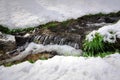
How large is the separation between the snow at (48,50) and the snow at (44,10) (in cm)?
205

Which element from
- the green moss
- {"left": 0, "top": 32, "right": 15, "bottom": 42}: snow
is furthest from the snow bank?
the green moss

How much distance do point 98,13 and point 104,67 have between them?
5.29m

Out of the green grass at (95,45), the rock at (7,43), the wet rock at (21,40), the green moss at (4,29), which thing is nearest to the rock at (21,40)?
the wet rock at (21,40)

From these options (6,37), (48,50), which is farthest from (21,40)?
(48,50)

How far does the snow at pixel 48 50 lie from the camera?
7656 mm

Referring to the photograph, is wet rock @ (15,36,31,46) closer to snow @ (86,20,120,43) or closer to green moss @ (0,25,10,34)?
green moss @ (0,25,10,34)

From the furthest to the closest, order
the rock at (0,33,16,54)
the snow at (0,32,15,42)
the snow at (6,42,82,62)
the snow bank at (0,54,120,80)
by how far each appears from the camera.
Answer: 1. the snow at (0,32,15,42)
2. the rock at (0,33,16,54)
3. the snow at (6,42,82,62)
4. the snow bank at (0,54,120,80)

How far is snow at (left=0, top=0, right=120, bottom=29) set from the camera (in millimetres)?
10312

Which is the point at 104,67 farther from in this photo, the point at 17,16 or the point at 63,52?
the point at 17,16

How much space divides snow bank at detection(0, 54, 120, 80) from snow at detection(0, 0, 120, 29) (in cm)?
414

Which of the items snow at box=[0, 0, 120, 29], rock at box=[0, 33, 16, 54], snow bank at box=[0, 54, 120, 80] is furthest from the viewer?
snow at box=[0, 0, 120, 29]

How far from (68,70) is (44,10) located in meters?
5.89

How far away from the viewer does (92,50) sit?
7.37 m

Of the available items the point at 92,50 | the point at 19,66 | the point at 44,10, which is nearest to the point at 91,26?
the point at 92,50
